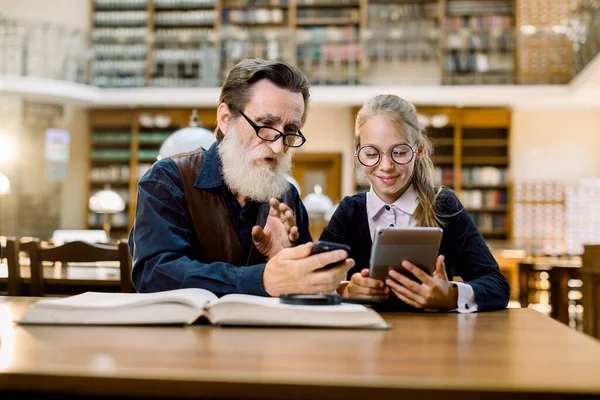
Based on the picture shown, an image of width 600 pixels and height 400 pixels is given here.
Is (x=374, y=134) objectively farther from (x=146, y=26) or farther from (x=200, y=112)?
(x=146, y=26)

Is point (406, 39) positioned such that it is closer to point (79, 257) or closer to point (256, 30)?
point (256, 30)

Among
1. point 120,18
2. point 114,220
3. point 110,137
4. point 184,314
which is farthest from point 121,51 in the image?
point 184,314

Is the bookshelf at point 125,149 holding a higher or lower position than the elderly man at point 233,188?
higher

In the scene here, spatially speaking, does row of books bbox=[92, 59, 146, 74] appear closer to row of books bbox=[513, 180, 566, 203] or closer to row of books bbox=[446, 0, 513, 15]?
row of books bbox=[446, 0, 513, 15]

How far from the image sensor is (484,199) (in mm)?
10352

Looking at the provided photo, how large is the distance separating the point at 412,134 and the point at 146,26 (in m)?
9.99

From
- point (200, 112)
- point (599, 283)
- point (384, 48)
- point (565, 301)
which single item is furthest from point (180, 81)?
point (599, 283)

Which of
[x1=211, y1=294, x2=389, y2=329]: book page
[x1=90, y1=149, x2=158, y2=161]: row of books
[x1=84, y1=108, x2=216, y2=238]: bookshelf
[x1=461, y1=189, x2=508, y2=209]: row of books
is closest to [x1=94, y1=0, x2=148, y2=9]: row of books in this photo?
[x1=84, y1=108, x2=216, y2=238]: bookshelf

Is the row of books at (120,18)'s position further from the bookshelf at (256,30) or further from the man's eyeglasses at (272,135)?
the man's eyeglasses at (272,135)

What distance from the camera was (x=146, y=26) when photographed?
11227 millimetres

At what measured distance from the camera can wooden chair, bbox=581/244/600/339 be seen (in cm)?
384

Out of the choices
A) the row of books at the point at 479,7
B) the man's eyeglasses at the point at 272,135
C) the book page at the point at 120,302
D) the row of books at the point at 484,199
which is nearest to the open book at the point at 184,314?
the book page at the point at 120,302

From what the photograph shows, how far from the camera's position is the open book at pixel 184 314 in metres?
1.19

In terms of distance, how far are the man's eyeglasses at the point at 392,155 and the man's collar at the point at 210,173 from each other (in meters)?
0.40
